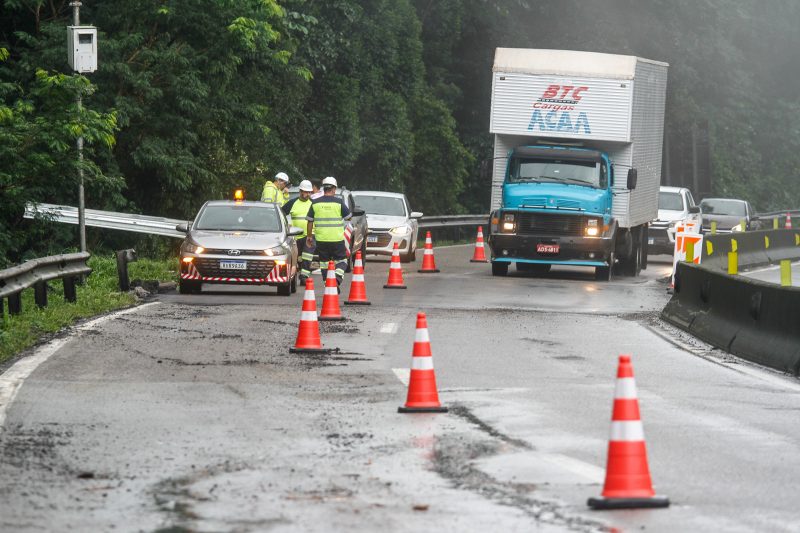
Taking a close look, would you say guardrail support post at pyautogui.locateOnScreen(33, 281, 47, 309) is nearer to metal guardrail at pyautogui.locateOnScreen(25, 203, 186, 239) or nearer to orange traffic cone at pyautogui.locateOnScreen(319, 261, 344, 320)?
orange traffic cone at pyautogui.locateOnScreen(319, 261, 344, 320)

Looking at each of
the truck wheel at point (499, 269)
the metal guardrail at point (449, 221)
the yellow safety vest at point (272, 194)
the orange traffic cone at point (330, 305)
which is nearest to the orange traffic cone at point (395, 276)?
the yellow safety vest at point (272, 194)

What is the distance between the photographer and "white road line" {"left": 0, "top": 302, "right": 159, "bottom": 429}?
11641mm

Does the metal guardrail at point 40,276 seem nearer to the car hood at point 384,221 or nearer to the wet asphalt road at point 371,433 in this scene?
the wet asphalt road at point 371,433

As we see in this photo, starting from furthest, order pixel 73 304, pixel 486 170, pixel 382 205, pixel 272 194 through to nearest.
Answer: pixel 382 205 → pixel 486 170 → pixel 272 194 → pixel 73 304

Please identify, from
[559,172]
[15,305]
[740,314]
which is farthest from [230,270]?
[559,172]

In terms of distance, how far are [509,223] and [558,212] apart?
3.09 feet

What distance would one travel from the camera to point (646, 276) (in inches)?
1308

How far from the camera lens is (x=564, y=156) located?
30.0m

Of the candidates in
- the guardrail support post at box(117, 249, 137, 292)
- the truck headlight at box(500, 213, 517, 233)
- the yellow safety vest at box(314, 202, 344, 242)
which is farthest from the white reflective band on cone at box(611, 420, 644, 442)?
the truck headlight at box(500, 213, 517, 233)

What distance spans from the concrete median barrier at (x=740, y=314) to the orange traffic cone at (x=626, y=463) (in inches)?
265

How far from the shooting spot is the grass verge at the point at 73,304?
15688mm

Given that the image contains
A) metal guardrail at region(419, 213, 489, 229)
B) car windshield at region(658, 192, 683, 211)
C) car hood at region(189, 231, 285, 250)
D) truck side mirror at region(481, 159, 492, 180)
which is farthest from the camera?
metal guardrail at region(419, 213, 489, 229)

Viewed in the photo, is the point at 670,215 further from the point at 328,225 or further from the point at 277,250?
the point at 277,250

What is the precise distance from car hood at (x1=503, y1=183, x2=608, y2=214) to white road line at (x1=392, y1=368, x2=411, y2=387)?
1583cm
